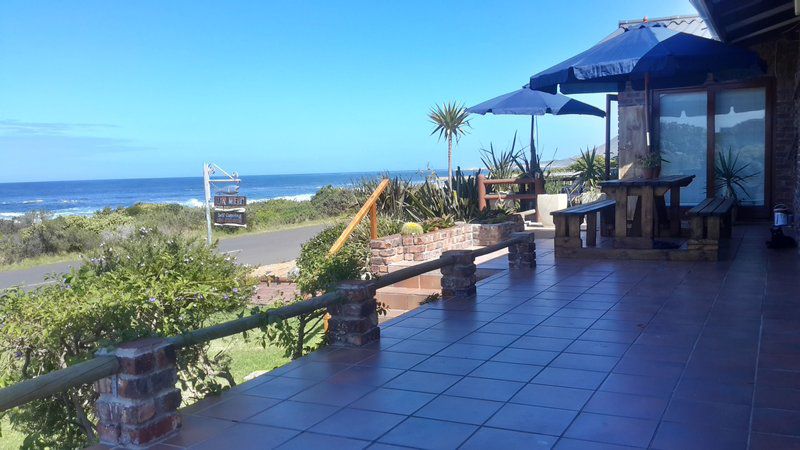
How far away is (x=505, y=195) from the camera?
13242 mm

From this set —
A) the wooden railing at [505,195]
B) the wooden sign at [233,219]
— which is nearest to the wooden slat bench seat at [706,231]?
the wooden railing at [505,195]

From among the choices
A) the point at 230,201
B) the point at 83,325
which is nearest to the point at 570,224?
the point at 230,201

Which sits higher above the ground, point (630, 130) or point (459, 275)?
point (630, 130)

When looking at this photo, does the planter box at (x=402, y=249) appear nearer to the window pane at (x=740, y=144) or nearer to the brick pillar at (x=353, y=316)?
the brick pillar at (x=353, y=316)

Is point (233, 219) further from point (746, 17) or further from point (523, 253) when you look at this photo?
point (746, 17)

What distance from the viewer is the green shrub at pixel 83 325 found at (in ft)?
13.2

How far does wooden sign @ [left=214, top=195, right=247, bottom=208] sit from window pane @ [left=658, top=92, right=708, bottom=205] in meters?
7.22

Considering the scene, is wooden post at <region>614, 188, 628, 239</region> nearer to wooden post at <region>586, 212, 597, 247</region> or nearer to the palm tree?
wooden post at <region>586, 212, 597, 247</region>

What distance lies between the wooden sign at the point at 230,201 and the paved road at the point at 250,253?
81cm

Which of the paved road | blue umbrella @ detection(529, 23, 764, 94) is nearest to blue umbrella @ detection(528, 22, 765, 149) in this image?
blue umbrella @ detection(529, 23, 764, 94)

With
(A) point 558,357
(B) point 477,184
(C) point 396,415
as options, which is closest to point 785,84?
(B) point 477,184

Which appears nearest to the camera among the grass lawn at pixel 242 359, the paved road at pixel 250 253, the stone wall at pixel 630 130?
the grass lawn at pixel 242 359

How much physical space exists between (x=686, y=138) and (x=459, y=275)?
23.7ft

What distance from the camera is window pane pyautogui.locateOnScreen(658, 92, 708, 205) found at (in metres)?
11.6
